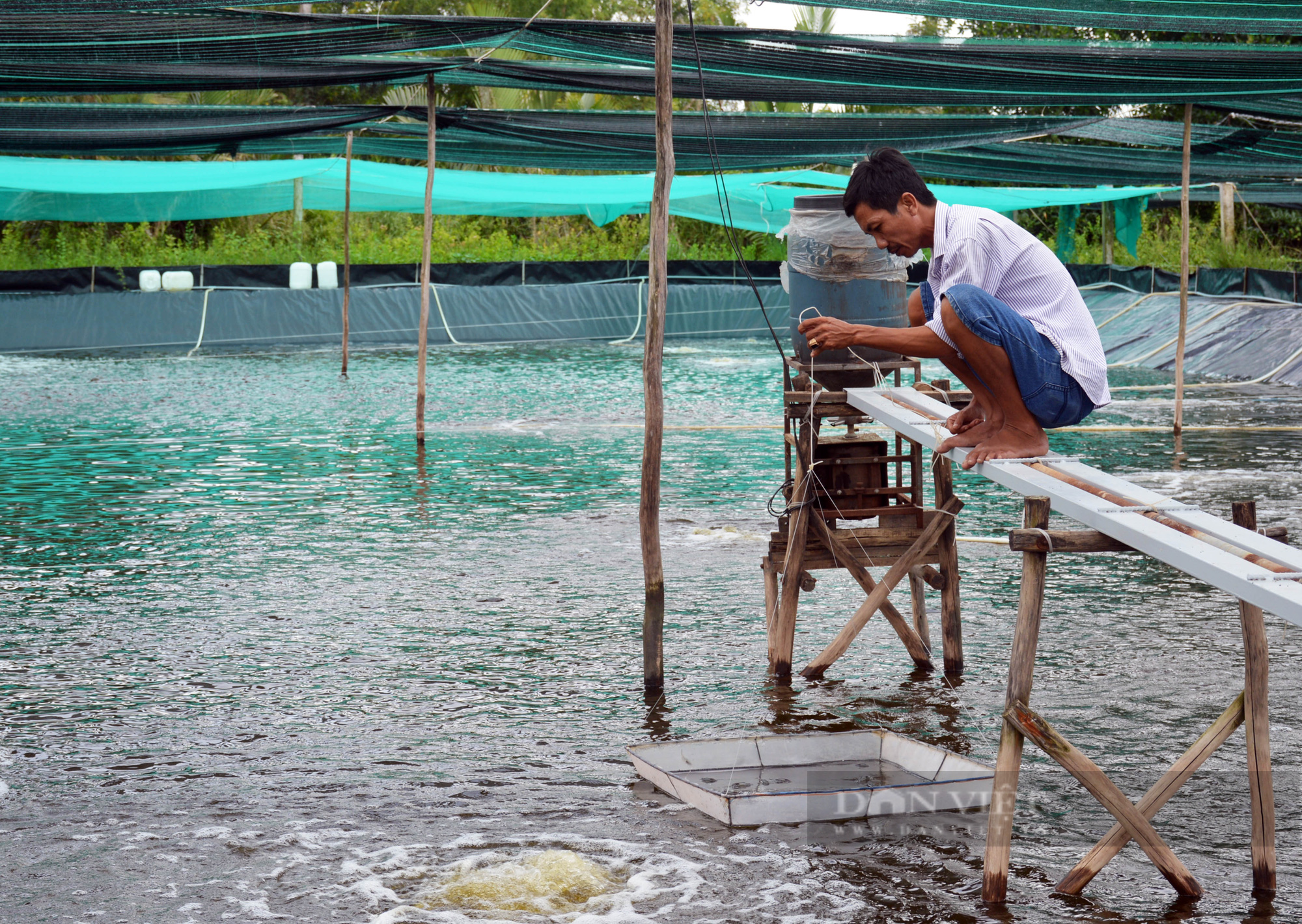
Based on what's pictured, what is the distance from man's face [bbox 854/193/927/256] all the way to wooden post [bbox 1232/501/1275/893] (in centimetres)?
117

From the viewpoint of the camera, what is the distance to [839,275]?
5496mm

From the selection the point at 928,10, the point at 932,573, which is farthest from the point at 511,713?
the point at 928,10

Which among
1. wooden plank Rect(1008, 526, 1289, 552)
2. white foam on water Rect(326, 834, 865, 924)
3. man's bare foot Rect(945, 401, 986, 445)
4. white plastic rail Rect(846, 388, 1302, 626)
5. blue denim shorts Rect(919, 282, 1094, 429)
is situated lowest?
white foam on water Rect(326, 834, 865, 924)

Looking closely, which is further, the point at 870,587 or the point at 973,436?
the point at 870,587

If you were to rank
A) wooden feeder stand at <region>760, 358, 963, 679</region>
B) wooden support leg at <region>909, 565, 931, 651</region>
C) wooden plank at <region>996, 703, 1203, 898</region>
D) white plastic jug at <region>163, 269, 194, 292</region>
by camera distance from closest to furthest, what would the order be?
wooden plank at <region>996, 703, 1203, 898</region>
wooden feeder stand at <region>760, 358, 963, 679</region>
wooden support leg at <region>909, 565, 931, 651</region>
white plastic jug at <region>163, 269, 194, 292</region>

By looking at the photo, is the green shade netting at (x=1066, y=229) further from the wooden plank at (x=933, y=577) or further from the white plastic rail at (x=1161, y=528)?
the white plastic rail at (x=1161, y=528)

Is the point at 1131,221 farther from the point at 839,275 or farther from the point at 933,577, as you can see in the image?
the point at 933,577

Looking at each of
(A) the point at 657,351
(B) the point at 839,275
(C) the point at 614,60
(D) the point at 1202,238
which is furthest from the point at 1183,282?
(D) the point at 1202,238

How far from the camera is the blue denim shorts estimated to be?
3592 mm

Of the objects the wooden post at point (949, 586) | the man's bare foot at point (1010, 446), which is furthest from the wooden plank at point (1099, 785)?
the wooden post at point (949, 586)

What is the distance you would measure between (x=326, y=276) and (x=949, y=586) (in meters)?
18.9

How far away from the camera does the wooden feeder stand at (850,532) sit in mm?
4777

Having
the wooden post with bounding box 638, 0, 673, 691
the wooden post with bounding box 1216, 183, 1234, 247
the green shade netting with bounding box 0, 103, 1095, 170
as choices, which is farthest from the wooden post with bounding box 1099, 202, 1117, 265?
the wooden post with bounding box 638, 0, 673, 691

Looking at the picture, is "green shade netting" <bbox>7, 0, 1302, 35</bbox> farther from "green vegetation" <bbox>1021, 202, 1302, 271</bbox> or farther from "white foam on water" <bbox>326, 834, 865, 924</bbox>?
"green vegetation" <bbox>1021, 202, 1302, 271</bbox>
